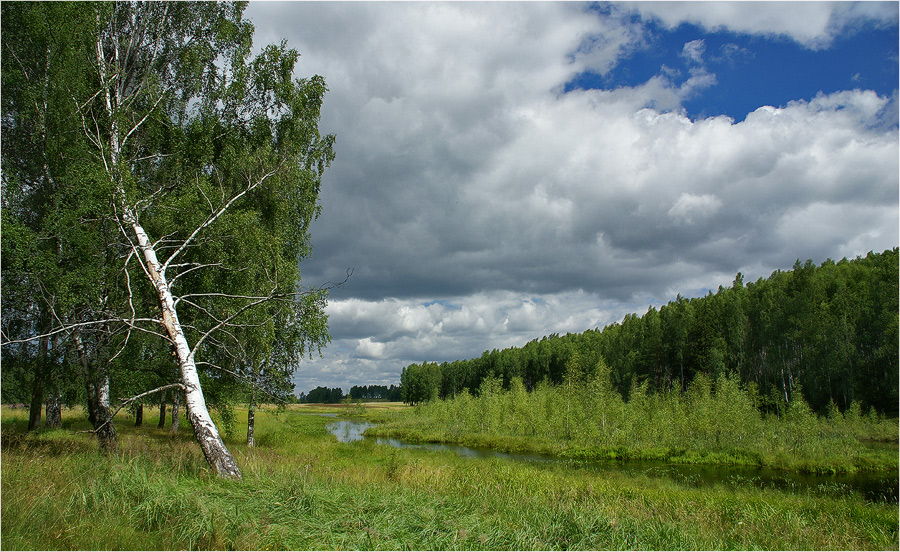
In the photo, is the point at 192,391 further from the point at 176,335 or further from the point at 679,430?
the point at 679,430

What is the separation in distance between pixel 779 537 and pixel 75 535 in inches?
434

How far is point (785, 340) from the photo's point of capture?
5981 cm

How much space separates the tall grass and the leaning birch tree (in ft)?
93.4

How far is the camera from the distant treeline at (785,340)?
5238 centimetres

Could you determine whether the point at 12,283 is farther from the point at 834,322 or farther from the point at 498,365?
the point at 498,365

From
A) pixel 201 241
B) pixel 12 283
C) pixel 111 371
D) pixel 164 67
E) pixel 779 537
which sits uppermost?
pixel 164 67

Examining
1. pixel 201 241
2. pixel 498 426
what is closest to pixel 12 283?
pixel 201 241

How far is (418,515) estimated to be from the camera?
6992mm

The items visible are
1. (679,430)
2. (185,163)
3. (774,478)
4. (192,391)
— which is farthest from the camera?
(679,430)

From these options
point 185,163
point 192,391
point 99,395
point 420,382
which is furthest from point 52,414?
point 420,382

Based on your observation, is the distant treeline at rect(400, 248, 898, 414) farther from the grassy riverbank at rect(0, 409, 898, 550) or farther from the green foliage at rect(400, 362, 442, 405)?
the green foliage at rect(400, 362, 442, 405)

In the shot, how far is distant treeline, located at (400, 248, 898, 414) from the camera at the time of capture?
5238cm

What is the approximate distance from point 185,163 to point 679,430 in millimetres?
38151

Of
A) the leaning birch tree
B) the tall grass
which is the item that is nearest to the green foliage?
the tall grass
